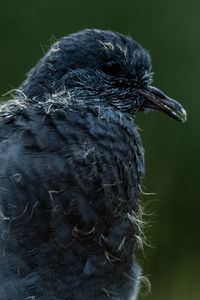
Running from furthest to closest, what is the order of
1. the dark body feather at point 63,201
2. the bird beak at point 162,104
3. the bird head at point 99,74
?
the bird beak at point 162,104 → the bird head at point 99,74 → the dark body feather at point 63,201

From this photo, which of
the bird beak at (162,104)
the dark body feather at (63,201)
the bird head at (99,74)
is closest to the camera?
the dark body feather at (63,201)

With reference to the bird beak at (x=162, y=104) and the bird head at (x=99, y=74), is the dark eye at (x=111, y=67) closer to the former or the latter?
the bird head at (x=99, y=74)

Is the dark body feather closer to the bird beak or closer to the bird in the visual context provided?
the bird

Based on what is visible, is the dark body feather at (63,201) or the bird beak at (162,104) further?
the bird beak at (162,104)

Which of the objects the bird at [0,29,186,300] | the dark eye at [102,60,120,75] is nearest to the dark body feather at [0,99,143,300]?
the bird at [0,29,186,300]

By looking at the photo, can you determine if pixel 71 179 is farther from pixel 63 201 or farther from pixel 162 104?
pixel 162 104

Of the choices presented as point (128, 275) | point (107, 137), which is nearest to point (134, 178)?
point (107, 137)

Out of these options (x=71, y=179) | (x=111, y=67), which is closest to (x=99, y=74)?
(x=111, y=67)

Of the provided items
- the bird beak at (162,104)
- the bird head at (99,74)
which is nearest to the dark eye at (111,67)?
the bird head at (99,74)
